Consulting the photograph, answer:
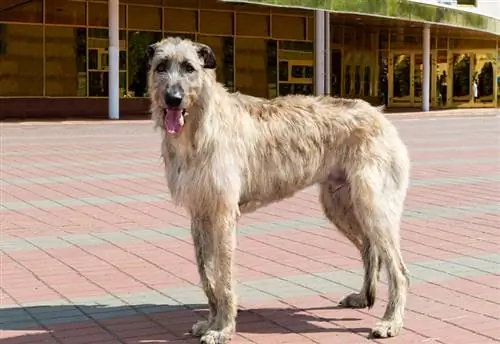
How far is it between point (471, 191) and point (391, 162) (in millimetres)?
6795

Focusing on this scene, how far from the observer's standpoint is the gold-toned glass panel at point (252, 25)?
3778 cm

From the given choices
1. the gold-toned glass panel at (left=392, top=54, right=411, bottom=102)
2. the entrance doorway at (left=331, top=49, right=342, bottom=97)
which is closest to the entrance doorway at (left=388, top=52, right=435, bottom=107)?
the gold-toned glass panel at (left=392, top=54, right=411, bottom=102)

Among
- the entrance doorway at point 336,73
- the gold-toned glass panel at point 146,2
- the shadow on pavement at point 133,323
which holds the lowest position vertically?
the shadow on pavement at point 133,323

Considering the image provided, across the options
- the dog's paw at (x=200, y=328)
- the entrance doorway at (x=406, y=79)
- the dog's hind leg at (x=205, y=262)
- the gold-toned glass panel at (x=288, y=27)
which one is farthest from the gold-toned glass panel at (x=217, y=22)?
the dog's paw at (x=200, y=328)

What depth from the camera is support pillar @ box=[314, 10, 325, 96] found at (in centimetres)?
3453

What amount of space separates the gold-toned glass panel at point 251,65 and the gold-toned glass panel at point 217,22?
81cm

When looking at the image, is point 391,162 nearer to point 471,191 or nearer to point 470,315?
point 470,315

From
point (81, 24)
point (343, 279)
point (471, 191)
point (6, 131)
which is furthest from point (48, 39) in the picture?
point (343, 279)

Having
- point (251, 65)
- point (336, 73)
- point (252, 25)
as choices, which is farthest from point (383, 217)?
point (336, 73)

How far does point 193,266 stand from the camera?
7414mm

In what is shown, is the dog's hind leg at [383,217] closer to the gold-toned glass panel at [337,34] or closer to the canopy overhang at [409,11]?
the canopy overhang at [409,11]

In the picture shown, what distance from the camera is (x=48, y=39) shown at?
32875 millimetres

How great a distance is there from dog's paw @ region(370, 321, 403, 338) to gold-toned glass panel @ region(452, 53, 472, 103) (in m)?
43.7

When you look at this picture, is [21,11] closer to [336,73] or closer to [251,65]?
[251,65]
